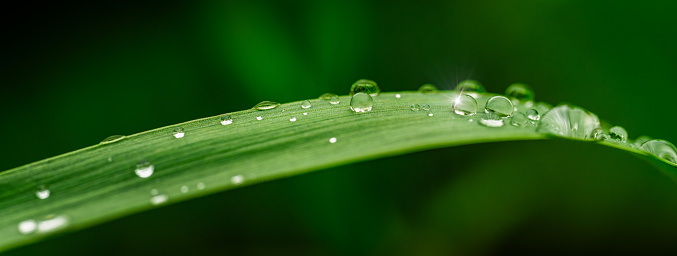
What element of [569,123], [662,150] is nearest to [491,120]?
[569,123]

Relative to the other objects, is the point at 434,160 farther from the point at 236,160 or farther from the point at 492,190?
the point at 236,160

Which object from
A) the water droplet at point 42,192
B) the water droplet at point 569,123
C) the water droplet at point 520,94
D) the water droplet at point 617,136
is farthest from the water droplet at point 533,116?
the water droplet at point 42,192

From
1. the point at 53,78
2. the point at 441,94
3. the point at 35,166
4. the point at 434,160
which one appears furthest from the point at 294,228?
the point at 53,78

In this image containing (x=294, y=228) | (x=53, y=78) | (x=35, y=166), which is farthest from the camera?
(x=53, y=78)

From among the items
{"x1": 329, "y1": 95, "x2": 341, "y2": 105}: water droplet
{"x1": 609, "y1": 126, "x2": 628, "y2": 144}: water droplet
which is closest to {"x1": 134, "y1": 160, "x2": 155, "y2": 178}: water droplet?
{"x1": 329, "y1": 95, "x2": 341, "y2": 105}: water droplet

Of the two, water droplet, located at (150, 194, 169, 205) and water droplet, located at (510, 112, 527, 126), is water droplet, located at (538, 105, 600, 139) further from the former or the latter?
water droplet, located at (150, 194, 169, 205)

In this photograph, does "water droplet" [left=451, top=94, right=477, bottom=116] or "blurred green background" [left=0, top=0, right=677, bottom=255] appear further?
"blurred green background" [left=0, top=0, right=677, bottom=255]
